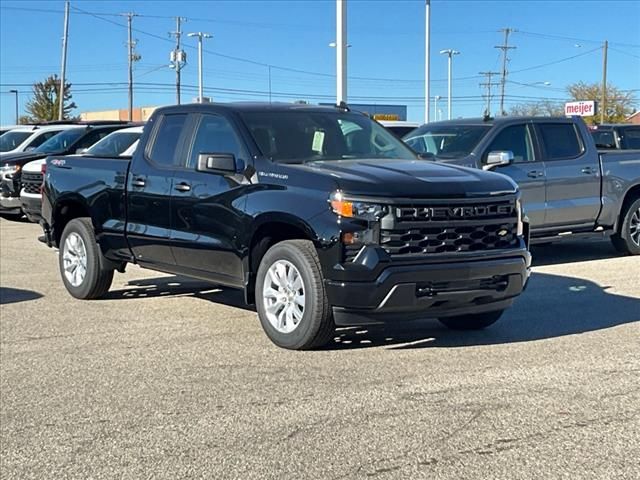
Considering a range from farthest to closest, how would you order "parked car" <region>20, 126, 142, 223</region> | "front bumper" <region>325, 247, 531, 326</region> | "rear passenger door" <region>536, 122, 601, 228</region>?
"parked car" <region>20, 126, 142, 223</region> → "rear passenger door" <region>536, 122, 601, 228</region> → "front bumper" <region>325, 247, 531, 326</region>

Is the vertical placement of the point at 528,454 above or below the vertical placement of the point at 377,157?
below

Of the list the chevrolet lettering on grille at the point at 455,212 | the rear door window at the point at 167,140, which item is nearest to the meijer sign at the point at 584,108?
the rear door window at the point at 167,140

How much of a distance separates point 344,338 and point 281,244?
3.25ft

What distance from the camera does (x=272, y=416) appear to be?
4859 millimetres

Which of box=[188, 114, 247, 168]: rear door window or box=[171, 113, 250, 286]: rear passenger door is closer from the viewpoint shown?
box=[171, 113, 250, 286]: rear passenger door

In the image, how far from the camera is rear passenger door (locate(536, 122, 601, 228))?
10797 millimetres

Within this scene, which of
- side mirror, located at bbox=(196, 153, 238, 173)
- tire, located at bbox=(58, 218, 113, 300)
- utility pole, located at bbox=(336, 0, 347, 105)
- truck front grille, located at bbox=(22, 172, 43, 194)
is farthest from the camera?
utility pole, located at bbox=(336, 0, 347, 105)

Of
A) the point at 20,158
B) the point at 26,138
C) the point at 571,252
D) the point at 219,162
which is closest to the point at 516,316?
the point at 219,162

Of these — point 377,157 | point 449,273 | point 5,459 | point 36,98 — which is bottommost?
point 5,459

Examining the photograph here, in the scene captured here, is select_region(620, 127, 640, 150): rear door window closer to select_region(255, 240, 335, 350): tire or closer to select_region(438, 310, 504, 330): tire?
select_region(438, 310, 504, 330): tire

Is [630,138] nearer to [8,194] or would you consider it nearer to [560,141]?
[560,141]

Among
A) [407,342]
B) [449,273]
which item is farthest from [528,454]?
[407,342]

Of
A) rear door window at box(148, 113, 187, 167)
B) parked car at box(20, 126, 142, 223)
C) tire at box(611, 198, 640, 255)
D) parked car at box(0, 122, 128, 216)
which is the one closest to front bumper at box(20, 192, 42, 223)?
parked car at box(20, 126, 142, 223)

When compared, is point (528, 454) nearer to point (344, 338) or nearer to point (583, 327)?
point (344, 338)
